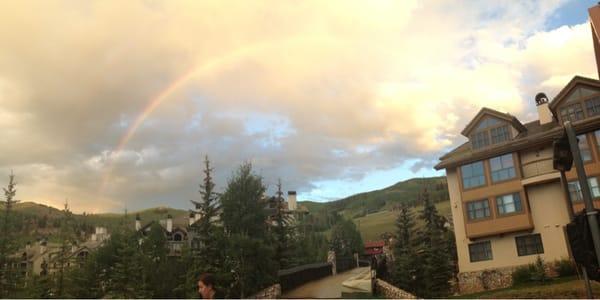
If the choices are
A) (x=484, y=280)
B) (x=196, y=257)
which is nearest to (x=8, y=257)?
(x=196, y=257)

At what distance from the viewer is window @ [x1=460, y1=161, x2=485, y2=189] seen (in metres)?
37.2

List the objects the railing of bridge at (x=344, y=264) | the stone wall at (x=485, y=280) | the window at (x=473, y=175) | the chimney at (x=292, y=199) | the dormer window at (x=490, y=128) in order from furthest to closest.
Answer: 1. the chimney at (x=292, y=199)
2. the railing of bridge at (x=344, y=264)
3. the window at (x=473, y=175)
4. the dormer window at (x=490, y=128)
5. the stone wall at (x=485, y=280)

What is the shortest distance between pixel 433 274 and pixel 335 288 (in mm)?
7203

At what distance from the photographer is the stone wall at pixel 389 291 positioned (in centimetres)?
2764

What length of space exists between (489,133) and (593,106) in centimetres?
740

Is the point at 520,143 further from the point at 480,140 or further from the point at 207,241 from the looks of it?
the point at 207,241

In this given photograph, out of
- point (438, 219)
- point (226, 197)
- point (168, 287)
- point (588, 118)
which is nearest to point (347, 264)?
point (438, 219)

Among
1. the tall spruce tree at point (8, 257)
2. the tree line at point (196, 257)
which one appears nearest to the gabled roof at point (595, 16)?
the tree line at point (196, 257)

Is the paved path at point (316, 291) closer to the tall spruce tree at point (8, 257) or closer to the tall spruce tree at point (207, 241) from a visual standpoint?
the tall spruce tree at point (207, 241)

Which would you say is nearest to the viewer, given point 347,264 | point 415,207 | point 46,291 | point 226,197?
point 226,197

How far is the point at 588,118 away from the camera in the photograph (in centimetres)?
3281

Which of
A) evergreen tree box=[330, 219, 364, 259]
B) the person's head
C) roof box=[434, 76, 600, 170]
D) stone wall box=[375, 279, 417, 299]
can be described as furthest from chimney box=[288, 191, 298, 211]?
the person's head

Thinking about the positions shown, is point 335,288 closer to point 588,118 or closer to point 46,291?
point 588,118

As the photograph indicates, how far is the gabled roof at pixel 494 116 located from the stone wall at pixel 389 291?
1565 cm
